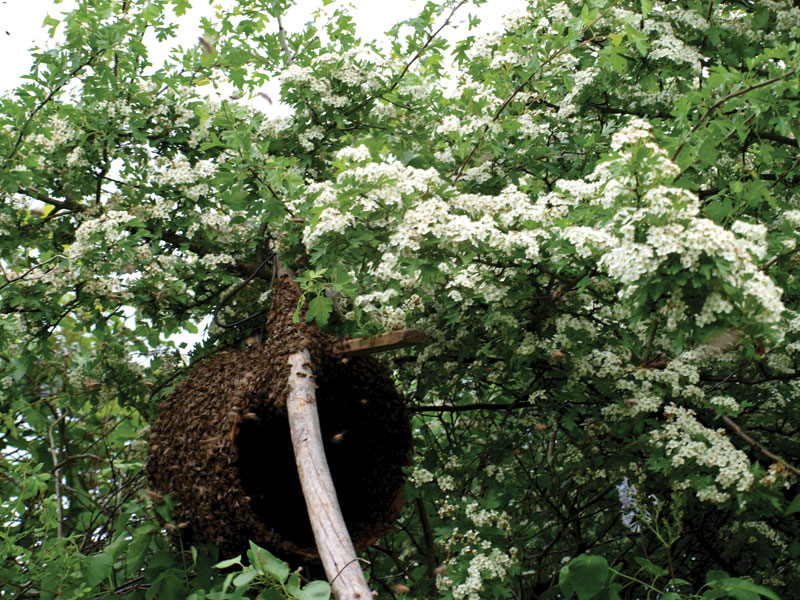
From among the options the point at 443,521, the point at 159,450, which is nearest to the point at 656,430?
the point at 443,521

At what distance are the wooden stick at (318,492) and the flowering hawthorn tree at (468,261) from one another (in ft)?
0.62

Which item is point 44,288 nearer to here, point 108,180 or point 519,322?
point 108,180

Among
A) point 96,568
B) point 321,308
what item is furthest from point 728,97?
point 96,568

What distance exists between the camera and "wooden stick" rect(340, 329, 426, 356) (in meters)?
2.91

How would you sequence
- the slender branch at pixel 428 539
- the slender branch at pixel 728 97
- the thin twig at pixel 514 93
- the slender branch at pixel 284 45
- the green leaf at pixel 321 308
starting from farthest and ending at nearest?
1. the slender branch at pixel 284 45
2. the slender branch at pixel 428 539
3. the thin twig at pixel 514 93
4. the green leaf at pixel 321 308
5. the slender branch at pixel 728 97

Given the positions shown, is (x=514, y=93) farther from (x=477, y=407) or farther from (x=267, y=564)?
(x=267, y=564)

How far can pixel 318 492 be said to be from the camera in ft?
8.63

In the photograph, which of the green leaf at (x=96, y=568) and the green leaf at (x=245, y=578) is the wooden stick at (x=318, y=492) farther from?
the green leaf at (x=96, y=568)

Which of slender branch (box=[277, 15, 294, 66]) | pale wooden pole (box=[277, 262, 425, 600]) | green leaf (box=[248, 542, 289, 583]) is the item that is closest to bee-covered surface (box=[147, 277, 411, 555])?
pale wooden pole (box=[277, 262, 425, 600])

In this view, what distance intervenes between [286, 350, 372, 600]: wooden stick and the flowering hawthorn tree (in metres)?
0.19

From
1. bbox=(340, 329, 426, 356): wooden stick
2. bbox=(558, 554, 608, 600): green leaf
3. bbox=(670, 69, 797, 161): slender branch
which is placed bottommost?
bbox=(558, 554, 608, 600): green leaf

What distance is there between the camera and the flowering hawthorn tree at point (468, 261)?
2.63 meters

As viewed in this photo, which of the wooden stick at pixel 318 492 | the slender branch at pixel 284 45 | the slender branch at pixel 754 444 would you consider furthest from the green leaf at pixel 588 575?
the slender branch at pixel 284 45

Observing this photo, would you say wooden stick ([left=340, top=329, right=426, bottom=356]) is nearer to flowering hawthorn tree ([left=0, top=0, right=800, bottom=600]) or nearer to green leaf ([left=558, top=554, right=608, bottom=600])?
flowering hawthorn tree ([left=0, top=0, right=800, bottom=600])
